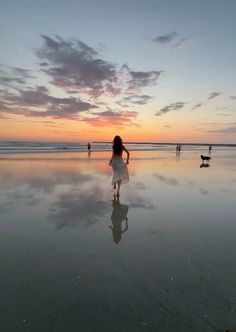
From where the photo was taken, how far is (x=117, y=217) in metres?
8.24

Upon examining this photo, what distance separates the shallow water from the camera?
3631 mm

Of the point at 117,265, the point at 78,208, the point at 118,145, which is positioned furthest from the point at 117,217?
the point at 118,145

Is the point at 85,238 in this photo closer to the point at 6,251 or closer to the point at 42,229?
the point at 42,229

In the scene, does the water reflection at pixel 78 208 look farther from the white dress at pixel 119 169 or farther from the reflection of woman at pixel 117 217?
the white dress at pixel 119 169

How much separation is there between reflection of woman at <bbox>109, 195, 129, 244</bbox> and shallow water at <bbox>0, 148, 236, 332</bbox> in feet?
0.09

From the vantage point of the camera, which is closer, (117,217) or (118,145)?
(117,217)

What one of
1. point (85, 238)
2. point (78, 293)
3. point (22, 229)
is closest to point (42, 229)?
point (22, 229)

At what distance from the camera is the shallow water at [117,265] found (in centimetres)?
363

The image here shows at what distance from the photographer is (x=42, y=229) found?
23.0 ft

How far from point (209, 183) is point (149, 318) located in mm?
12079

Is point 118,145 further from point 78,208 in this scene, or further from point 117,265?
point 117,265

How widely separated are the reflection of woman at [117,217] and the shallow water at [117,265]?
0.03 m

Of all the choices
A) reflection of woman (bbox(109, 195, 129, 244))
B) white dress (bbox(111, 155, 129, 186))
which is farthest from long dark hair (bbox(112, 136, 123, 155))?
reflection of woman (bbox(109, 195, 129, 244))

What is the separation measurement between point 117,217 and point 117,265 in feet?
10.4
